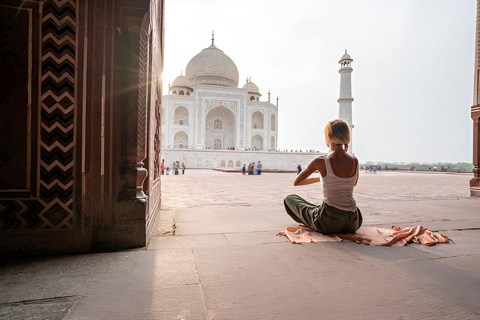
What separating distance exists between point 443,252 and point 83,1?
8.15 ft

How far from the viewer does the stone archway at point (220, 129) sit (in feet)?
86.8

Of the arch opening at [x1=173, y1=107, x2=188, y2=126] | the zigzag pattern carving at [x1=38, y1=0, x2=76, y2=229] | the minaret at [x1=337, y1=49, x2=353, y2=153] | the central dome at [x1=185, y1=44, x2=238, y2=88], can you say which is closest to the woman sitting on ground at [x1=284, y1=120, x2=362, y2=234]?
the zigzag pattern carving at [x1=38, y1=0, x2=76, y2=229]

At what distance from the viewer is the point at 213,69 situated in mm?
26719

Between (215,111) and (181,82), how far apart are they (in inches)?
176

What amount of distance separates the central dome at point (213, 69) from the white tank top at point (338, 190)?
26.1 meters

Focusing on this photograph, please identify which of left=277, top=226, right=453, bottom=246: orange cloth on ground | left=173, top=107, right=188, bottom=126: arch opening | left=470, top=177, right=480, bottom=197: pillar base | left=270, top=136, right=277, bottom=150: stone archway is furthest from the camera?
left=270, top=136, right=277, bottom=150: stone archway

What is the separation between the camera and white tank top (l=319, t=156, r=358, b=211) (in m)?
Answer: 1.72

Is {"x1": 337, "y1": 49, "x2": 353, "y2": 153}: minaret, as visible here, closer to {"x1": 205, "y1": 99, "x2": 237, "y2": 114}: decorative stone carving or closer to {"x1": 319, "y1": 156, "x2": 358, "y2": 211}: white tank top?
{"x1": 205, "y1": 99, "x2": 237, "y2": 114}: decorative stone carving

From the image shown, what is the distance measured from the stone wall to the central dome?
9.58m

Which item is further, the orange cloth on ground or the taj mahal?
the taj mahal

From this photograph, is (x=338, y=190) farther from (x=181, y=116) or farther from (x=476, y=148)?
(x=181, y=116)

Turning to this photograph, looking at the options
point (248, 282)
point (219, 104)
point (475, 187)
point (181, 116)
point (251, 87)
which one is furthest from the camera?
point (251, 87)

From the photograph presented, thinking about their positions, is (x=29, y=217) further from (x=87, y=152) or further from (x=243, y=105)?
(x=243, y=105)

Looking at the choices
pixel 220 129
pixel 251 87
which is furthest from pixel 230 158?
pixel 251 87
